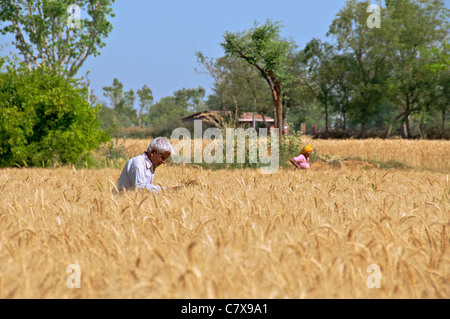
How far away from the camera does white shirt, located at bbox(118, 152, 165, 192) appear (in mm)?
5106

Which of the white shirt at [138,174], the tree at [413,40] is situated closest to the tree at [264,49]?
the white shirt at [138,174]

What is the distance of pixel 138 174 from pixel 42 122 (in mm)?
9286

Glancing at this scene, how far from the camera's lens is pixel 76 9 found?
31.7m

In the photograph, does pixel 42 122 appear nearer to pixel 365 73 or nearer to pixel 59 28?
pixel 59 28

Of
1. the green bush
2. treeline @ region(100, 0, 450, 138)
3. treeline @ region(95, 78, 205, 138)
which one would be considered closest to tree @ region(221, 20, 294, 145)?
the green bush

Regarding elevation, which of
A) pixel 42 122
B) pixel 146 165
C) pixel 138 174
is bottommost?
pixel 138 174

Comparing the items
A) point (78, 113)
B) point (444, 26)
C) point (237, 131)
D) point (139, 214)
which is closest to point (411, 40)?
point (444, 26)

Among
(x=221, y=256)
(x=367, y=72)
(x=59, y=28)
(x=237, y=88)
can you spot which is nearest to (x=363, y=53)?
(x=367, y=72)

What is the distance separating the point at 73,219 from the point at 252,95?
55238mm

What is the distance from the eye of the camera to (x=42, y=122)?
13.1 m

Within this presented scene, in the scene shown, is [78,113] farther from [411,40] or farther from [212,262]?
[411,40]

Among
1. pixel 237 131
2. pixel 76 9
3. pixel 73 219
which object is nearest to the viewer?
pixel 73 219

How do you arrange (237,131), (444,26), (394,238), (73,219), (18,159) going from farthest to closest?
(444,26) → (237,131) → (18,159) → (73,219) → (394,238)

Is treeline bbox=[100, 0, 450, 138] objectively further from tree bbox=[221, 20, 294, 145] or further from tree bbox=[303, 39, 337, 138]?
tree bbox=[221, 20, 294, 145]
